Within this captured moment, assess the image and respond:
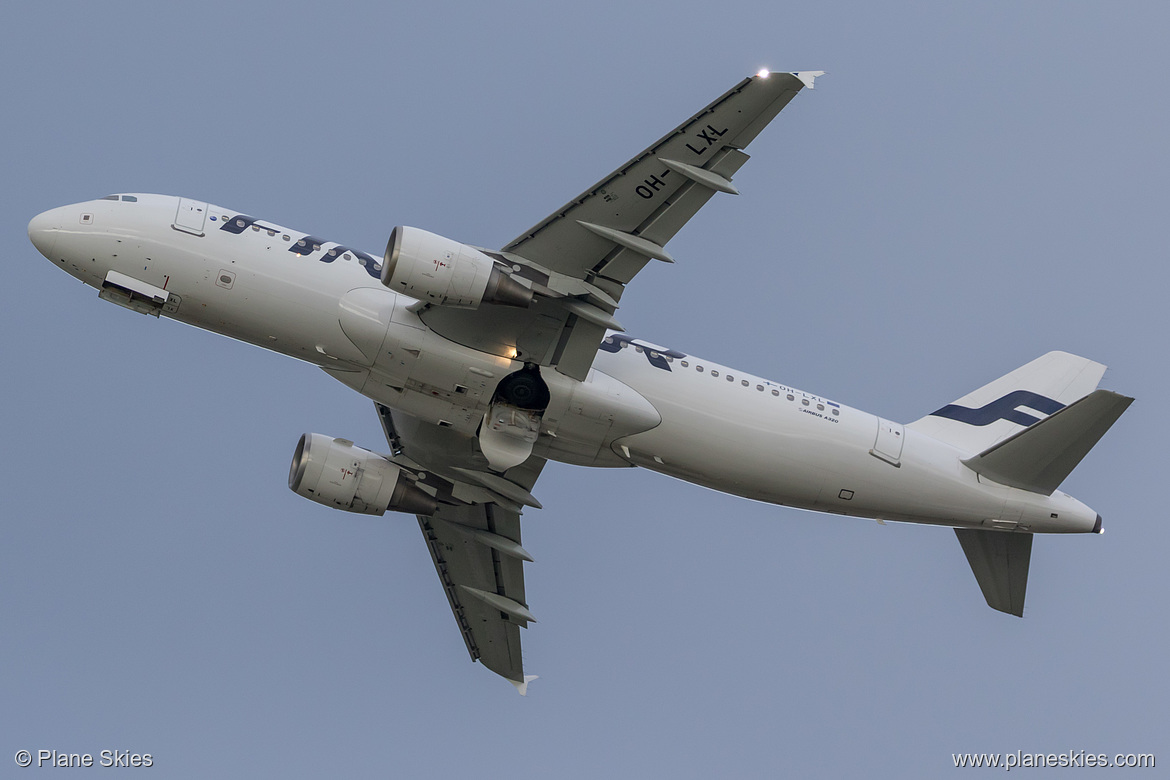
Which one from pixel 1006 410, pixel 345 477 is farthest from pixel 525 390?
pixel 1006 410

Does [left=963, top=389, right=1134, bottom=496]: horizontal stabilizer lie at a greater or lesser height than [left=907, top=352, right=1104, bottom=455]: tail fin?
lesser

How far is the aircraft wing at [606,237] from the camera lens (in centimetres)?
2858

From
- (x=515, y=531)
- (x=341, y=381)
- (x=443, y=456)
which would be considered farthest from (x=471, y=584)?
(x=341, y=381)

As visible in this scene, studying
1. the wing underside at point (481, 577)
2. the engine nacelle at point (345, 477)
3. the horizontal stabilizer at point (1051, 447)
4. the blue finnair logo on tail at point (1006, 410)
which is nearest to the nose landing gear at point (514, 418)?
the engine nacelle at point (345, 477)

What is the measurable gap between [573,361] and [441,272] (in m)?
4.52

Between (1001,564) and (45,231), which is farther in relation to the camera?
(1001,564)

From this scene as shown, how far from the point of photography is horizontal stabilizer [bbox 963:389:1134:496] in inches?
1282

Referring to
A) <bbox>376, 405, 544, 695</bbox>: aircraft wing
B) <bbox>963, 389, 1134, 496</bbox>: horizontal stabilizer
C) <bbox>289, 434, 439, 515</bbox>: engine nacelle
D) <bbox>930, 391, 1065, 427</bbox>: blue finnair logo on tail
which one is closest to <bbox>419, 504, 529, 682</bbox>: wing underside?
<bbox>376, 405, 544, 695</bbox>: aircraft wing

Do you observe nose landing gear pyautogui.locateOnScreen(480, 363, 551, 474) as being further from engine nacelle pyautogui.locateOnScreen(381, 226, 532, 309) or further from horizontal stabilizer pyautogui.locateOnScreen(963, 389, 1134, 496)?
horizontal stabilizer pyautogui.locateOnScreen(963, 389, 1134, 496)

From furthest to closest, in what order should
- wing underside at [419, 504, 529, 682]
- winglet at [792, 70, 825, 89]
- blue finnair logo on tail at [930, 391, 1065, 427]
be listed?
wing underside at [419, 504, 529, 682], blue finnair logo on tail at [930, 391, 1065, 427], winglet at [792, 70, 825, 89]

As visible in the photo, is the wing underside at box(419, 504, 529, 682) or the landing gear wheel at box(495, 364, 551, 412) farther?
the wing underside at box(419, 504, 529, 682)

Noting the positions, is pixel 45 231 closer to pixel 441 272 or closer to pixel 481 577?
pixel 441 272

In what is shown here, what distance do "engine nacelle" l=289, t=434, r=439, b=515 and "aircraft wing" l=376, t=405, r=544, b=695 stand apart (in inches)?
43.6

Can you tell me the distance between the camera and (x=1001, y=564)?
36.6m
